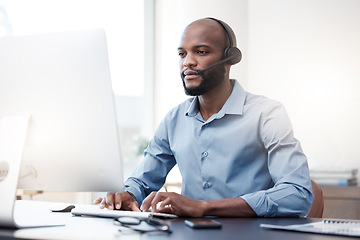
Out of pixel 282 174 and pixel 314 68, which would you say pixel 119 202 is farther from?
pixel 314 68

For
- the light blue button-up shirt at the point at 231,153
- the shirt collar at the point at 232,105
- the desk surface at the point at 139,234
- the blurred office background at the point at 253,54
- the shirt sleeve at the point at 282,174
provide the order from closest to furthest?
1. the desk surface at the point at 139,234
2. the shirt sleeve at the point at 282,174
3. the light blue button-up shirt at the point at 231,153
4. the shirt collar at the point at 232,105
5. the blurred office background at the point at 253,54

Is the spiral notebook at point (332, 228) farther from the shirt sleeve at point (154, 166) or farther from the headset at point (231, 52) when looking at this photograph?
the headset at point (231, 52)

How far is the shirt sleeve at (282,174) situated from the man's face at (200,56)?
0.27m

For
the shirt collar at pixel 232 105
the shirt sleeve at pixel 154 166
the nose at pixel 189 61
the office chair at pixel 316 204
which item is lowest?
the office chair at pixel 316 204

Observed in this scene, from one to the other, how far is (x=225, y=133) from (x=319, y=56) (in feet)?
7.29

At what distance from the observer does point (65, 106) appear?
921 millimetres

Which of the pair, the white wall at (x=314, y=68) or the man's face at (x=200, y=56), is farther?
the white wall at (x=314, y=68)

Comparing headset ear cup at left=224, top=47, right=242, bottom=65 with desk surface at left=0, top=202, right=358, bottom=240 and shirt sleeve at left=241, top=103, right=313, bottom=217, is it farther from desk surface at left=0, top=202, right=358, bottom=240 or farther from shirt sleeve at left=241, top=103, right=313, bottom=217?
desk surface at left=0, top=202, right=358, bottom=240

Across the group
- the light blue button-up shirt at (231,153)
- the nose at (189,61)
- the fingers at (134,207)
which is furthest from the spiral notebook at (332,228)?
the nose at (189,61)

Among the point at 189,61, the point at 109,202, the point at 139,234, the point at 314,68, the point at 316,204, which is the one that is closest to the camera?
the point at 139,234

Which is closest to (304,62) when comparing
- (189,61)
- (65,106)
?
(189,61)

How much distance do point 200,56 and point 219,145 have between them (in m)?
0.37

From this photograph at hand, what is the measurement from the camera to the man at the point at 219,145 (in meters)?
1.35

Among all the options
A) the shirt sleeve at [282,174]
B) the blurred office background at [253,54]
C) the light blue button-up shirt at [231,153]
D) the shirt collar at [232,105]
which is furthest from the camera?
the blurred office background at [253,54]
